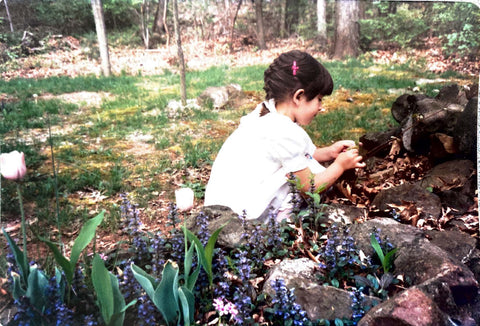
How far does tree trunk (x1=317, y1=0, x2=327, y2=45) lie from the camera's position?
280cm

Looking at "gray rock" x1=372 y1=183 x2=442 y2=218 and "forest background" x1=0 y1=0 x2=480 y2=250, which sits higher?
"forest background" x1=0 y1=0 x2=480 y2=250

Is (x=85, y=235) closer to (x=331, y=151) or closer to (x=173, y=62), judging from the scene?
(x=173, y=62)

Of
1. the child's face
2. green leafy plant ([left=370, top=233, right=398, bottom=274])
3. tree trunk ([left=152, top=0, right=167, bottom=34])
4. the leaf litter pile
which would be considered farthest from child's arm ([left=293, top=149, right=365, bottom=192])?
tree trunk ([left=152, top=0, right=167, bottom=34])

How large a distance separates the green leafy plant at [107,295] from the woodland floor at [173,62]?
42cm

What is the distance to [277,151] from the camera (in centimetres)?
211

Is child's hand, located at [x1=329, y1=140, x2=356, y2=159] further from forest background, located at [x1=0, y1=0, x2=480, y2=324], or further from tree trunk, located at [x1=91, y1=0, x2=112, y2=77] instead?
tree trunk, located at [x1=91, y1=0, x2=112, y2=77]

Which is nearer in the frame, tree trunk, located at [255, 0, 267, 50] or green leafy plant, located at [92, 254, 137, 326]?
green leafy plant, located at [92, 254, 137, 326]

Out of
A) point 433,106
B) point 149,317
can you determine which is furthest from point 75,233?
point 433,106

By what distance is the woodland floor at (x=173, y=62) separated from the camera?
1758mm

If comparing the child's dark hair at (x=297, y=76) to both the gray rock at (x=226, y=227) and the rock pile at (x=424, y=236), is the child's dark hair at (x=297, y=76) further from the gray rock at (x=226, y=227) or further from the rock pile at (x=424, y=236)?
the gray rock at (x=226, y=227)

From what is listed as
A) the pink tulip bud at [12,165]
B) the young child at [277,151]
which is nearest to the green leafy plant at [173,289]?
the pink tulip bud at [12,165]

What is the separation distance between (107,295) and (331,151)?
1.97 m

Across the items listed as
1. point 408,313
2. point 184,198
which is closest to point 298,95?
point 184,198

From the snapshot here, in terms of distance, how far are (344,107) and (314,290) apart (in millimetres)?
2214
